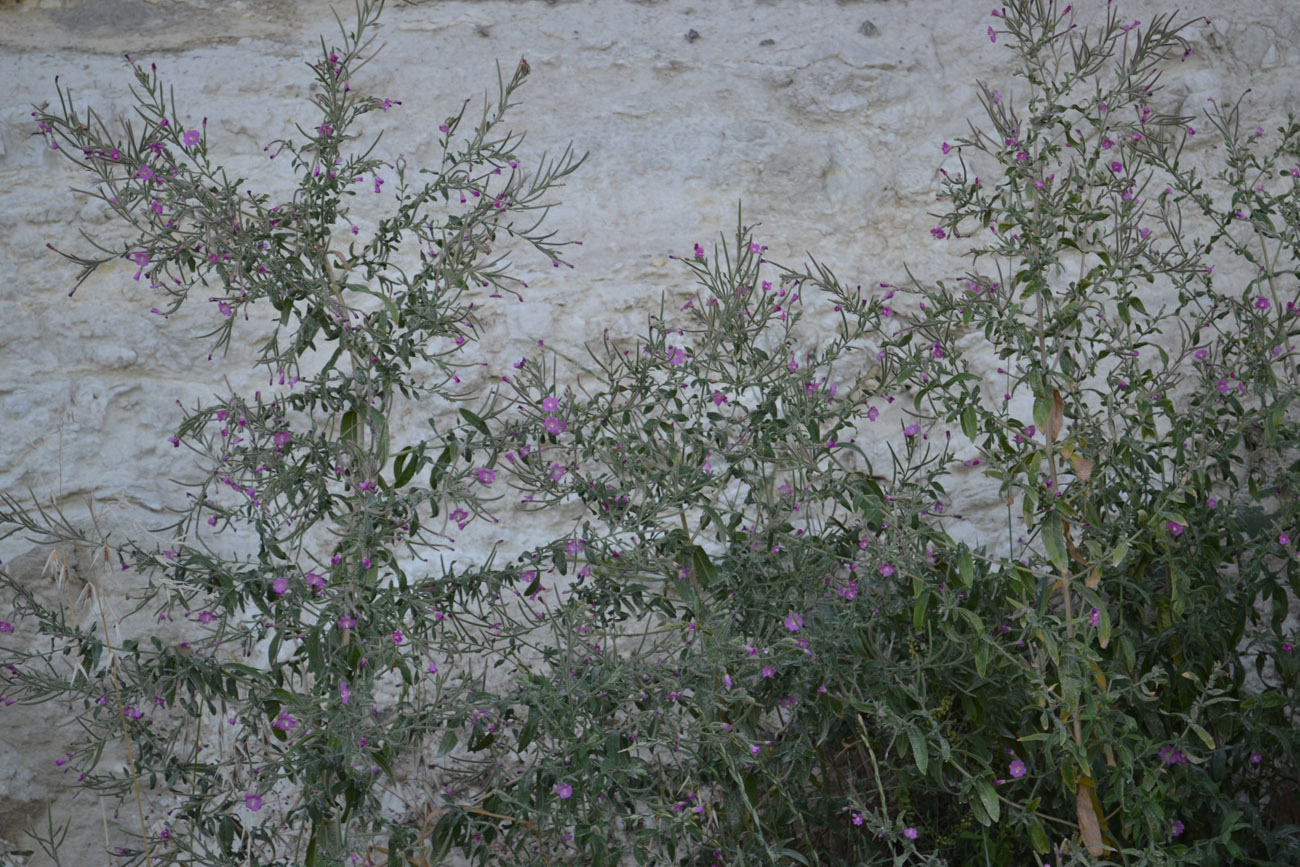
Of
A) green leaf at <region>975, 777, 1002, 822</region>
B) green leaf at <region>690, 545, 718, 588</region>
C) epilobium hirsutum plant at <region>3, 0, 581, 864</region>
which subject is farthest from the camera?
green leaf at <region>690, 545, 718, 588</region>

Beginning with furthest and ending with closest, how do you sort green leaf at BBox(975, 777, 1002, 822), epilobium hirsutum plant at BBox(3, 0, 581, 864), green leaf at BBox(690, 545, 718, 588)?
green leaf at BBox(690, 545, 718, 588) → green leaf at BBox(975, 777, 1002, 822) → epilobium hirsutum plant at BBox(3, 0, 581, 864)

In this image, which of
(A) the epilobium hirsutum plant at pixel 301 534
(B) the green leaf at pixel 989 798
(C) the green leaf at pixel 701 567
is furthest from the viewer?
(C) the green leaf at pixel 701 567

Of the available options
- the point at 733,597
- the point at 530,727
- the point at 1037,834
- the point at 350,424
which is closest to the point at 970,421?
the point at 733,597

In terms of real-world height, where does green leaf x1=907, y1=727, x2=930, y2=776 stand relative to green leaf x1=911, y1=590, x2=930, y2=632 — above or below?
below

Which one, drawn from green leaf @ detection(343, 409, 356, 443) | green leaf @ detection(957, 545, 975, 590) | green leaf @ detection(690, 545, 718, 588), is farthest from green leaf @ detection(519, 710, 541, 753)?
green leaf @ detection(957, 545, 975, 590)

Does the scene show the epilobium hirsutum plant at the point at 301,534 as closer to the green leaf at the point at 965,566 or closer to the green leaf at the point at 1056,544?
the green leaf at the point at 965,566

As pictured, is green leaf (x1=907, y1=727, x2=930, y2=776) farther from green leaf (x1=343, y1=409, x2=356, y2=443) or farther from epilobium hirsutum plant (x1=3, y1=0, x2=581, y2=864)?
green leaf (x1=343, y1=409, x2=356, y2=443)

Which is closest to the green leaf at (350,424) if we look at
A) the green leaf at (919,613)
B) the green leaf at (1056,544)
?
the green leaf at (919,613)

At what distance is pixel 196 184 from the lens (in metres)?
1.72

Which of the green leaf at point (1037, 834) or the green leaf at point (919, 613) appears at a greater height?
the green leaf at point (919, 613)

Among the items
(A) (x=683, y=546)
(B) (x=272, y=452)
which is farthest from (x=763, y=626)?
(B) (x=272, y=452)

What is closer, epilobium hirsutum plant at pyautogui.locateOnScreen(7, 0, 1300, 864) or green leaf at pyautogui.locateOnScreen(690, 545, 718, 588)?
epilobium hirsutum plant at pyautogui.locateOnScreen(7, 0, 1300, 864)

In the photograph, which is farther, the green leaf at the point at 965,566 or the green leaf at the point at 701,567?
the green leaf at the point at 701,567

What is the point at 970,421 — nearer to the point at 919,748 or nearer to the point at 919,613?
the point at 919,613
